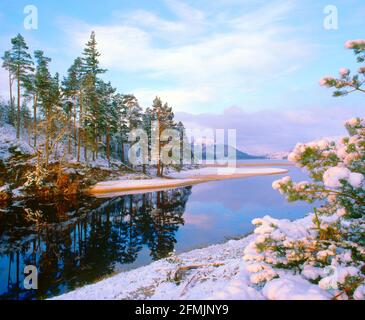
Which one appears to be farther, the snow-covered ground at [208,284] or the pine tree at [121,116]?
the pine tree at [121,116]

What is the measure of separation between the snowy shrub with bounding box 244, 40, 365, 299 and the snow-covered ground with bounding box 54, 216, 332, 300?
0.12 m

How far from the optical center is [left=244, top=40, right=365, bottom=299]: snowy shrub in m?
3.96

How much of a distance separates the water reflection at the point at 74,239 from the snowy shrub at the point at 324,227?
8198mm

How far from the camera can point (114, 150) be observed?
59.9 metres

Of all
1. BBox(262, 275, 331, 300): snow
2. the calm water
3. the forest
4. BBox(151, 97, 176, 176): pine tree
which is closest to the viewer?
BBox(262, 275, 331, 300): snow

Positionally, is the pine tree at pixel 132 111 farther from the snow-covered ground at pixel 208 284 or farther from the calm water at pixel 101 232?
the snow-covered ground at pixel 208 284

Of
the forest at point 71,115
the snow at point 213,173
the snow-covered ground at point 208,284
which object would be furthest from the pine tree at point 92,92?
the snow-covered ground at point 208,284

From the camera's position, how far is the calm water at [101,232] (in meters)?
10.4

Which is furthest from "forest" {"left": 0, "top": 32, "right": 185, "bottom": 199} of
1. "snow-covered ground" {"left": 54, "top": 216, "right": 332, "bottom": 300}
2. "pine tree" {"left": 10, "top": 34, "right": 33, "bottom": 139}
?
"snow-covered ground" {"left": 54, "top": 216, "right": 332, "bottom": 300}

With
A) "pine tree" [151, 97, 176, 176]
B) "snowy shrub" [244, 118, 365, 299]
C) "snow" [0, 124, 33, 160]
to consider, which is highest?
"pine tree" [151, 97, 176, 176]

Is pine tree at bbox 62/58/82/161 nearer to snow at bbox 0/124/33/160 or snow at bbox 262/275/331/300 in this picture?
snow at bbox 0/124/33/160

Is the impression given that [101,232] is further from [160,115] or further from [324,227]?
[160,115]
